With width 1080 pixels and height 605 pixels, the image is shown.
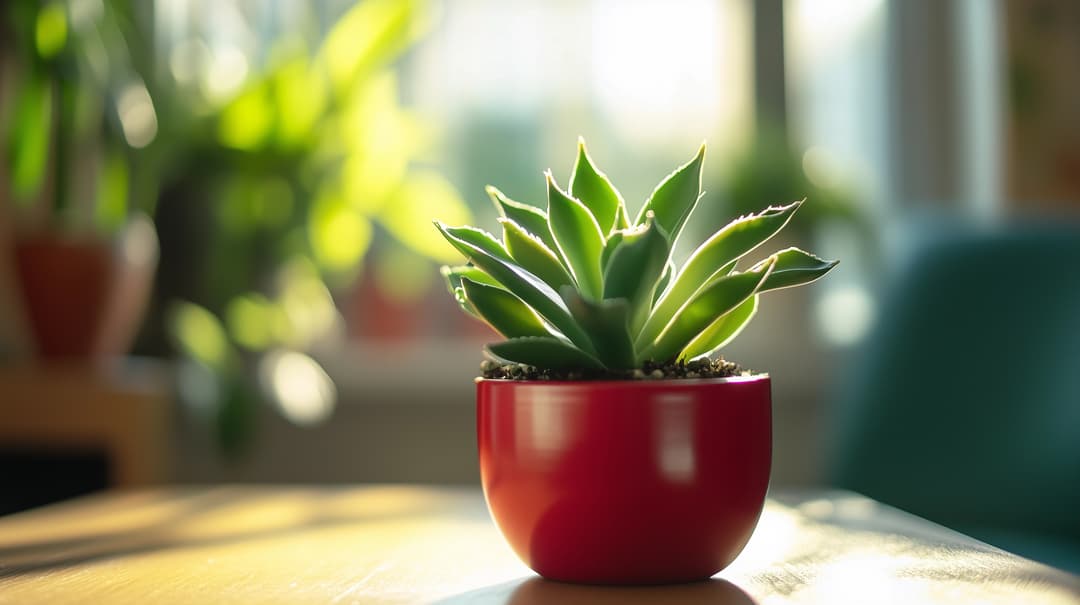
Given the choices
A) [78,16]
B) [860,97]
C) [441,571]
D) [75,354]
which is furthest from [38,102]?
[860,97]

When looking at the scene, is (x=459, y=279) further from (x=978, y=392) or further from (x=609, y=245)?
(x=978, y=392)

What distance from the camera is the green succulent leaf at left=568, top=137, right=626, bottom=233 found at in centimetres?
63

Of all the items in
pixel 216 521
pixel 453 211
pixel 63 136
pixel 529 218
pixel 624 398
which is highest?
pixel 63 136

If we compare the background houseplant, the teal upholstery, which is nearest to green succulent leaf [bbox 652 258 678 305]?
the teal upholstery

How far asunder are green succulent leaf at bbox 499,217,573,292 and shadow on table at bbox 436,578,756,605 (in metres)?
0.17

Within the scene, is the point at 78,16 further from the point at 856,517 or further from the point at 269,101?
the point at 856,517

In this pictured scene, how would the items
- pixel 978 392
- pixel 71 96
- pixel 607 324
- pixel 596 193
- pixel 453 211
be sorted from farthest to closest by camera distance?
pixel 453 211, pixel 71 96, pixel 978 392, pixel 596 193, pixel 607 324

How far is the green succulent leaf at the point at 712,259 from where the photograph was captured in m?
0.58

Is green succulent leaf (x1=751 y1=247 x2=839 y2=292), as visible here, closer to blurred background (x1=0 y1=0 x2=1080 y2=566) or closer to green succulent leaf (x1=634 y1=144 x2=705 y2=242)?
green succulent leaf (x1=634 y1=144 x2=705 y2=242)

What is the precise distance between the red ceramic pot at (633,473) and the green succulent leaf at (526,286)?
0.11ft

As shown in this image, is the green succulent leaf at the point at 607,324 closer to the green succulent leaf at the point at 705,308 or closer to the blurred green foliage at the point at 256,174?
the green succulent leaf at the point at 705,308

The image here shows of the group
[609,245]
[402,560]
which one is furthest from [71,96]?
[609,245]

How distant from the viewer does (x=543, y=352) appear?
57cm

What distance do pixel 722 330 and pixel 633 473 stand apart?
0.11m
